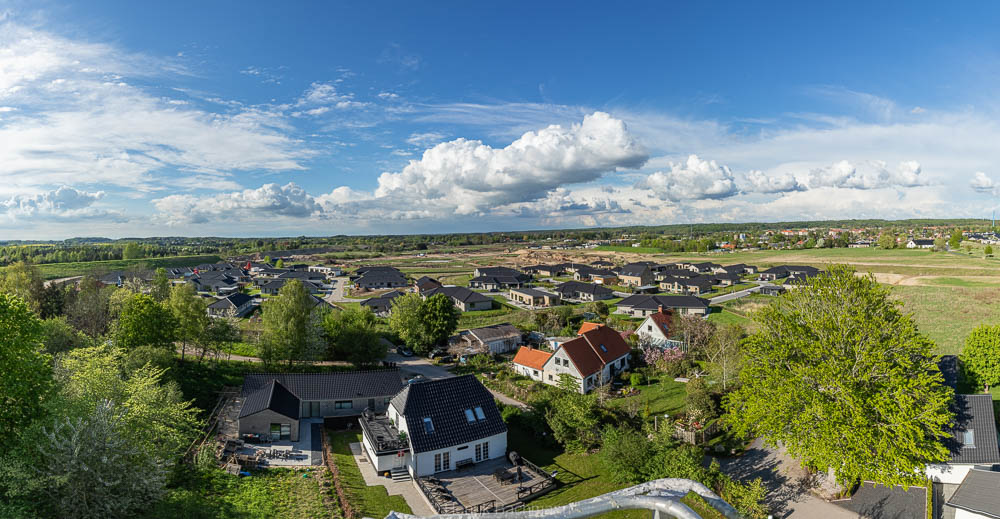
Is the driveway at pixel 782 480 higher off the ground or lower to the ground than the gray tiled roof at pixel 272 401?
lower

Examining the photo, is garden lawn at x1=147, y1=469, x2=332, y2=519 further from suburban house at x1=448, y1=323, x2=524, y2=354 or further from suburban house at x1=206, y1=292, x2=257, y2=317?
suburban house at x1=206, y1=292, x2=257, y2=317

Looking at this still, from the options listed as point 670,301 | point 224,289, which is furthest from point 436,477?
point 224,289

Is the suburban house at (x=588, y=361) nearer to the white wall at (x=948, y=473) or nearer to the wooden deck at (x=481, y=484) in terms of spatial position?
the wooden deck at (x=481, y=484)

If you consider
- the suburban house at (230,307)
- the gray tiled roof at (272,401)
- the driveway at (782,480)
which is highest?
the suburban house at (230,307)

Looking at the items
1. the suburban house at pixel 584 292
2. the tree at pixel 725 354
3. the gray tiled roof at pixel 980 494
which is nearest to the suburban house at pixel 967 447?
the gray tiled roof at pixel 980 494

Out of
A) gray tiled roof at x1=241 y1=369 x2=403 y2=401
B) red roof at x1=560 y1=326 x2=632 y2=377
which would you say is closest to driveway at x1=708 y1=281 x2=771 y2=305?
red roof at x1=560 y1=326 x2=632 y2=377

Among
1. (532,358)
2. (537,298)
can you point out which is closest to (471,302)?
(537,298)

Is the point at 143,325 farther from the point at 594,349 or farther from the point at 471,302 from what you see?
the point at 471,302
